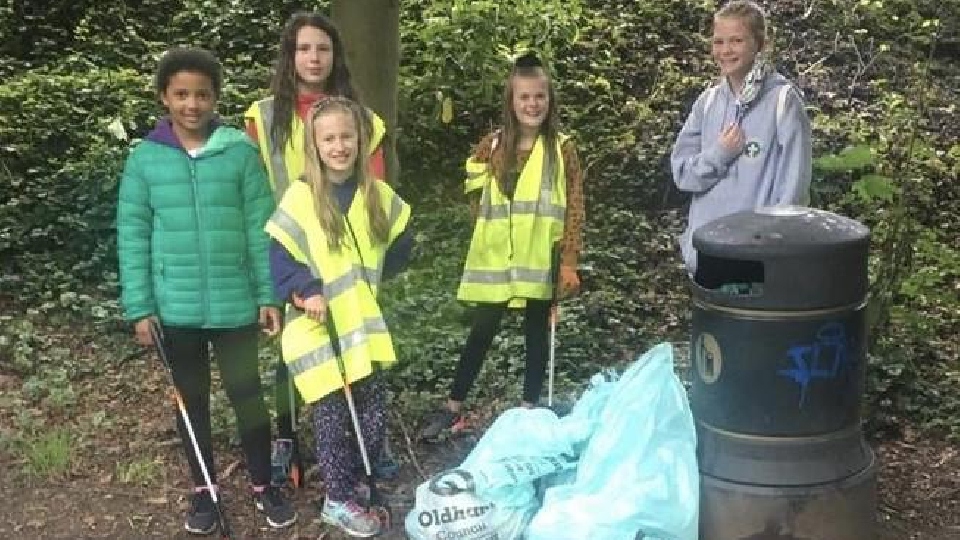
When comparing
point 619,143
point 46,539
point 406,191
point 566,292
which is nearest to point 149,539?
point 46,539

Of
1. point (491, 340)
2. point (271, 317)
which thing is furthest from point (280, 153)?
point (491, 340)

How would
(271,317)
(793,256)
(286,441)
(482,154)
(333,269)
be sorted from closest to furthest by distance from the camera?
(793,256) → (333,269) → (271,317) → (286,441) → (482,154)

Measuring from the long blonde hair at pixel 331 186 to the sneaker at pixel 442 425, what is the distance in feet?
4.29

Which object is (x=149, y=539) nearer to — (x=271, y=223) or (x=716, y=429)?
(x=271, y=223)

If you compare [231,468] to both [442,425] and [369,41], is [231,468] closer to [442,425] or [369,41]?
[442,425]

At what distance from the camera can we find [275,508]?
4.76 metres

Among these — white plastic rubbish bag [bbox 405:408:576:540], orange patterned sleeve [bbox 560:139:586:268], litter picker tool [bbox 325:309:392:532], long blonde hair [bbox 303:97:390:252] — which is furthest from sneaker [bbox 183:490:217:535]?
orange patterned sleeve [bbox 560:139:586:268]

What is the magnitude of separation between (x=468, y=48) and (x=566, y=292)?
17.2 ft

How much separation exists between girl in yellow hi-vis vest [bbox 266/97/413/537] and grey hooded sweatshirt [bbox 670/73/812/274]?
122 centimetres

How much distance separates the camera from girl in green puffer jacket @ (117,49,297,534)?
14.4 feet

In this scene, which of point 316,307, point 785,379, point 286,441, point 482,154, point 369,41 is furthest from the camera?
point 369,41

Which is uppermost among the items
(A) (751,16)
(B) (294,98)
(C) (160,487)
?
(A) (751,16)

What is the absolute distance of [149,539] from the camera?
4.73 meters

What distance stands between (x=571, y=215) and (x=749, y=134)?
925mm
